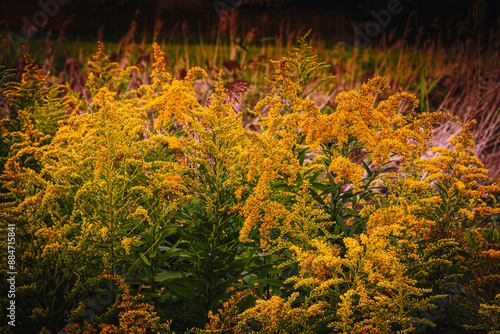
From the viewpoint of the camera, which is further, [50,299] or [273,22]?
[273,22]

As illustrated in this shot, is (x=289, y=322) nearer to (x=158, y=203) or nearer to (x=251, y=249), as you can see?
(x=251, y=249)

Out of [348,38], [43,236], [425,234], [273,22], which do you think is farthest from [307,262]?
[273,22]

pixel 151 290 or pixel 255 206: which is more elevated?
pixel 255 206

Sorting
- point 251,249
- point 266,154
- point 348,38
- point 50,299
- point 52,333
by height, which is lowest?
point 52,333

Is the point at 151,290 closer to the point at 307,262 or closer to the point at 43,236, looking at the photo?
the point at 43,236

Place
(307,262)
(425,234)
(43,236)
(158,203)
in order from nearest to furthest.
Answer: (307,262) → (43,236) → (425,234) → (158,203)

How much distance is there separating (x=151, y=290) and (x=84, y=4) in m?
17.4

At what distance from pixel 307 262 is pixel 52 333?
1.16 meters

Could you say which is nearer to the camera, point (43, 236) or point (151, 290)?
point (43, 236)

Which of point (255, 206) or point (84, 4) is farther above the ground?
point (84, 4)

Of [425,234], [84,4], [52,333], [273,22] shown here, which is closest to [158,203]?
[52,333]

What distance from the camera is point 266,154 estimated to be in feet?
6.63

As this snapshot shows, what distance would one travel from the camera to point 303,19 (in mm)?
16547

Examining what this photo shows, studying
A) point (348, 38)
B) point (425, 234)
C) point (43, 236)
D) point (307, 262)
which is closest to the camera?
point (307, 262)
